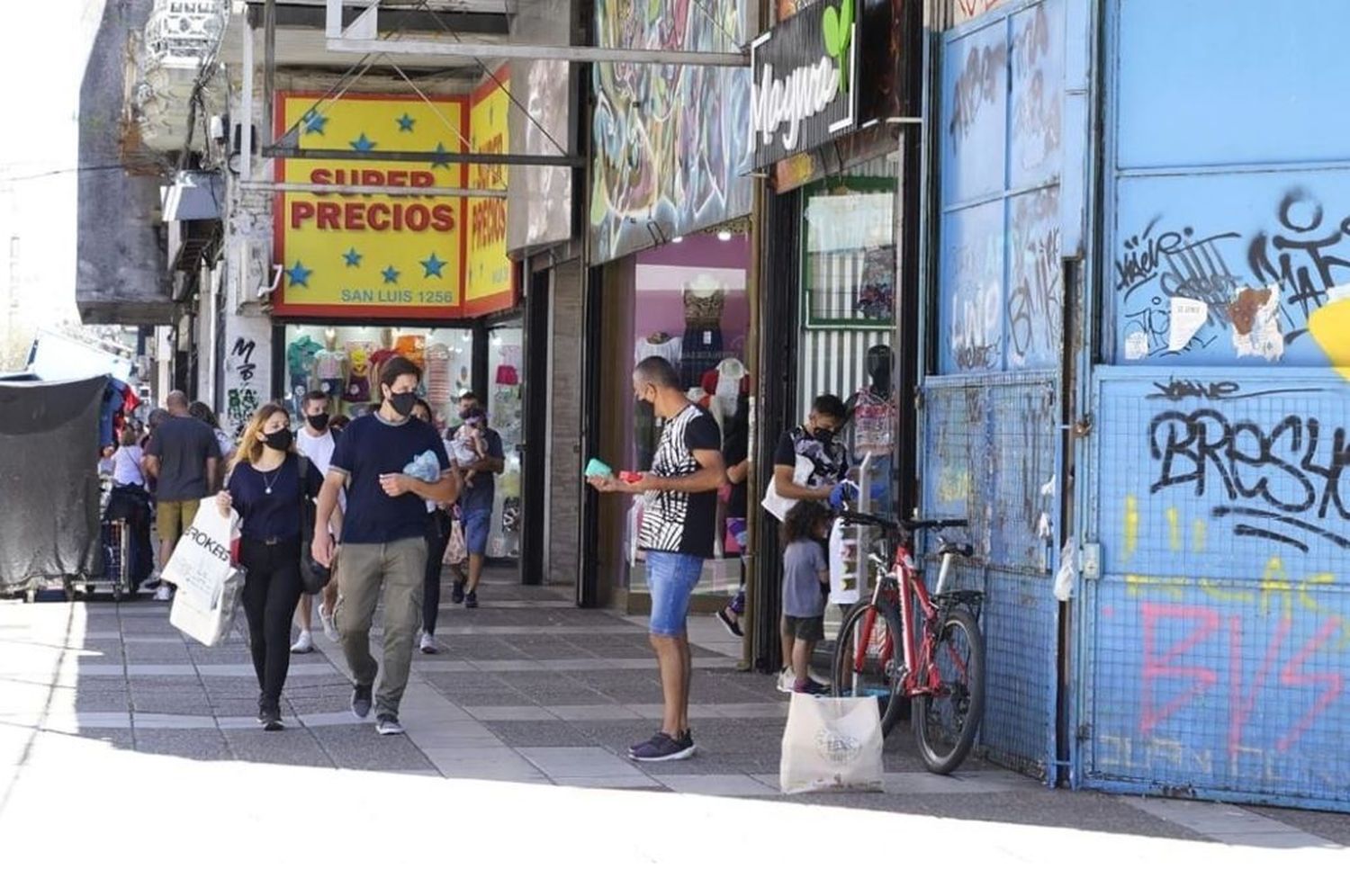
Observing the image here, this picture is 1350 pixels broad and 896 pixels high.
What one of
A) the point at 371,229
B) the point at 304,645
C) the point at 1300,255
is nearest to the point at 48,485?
the point at 304,645

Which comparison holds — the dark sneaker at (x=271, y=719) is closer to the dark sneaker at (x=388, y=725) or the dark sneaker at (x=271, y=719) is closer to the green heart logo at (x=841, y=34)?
the dark sneaker at (x=388, y=725)

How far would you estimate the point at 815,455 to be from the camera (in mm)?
13078

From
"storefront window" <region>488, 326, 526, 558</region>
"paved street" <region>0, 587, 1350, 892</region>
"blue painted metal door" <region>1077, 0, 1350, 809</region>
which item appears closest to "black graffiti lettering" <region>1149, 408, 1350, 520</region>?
"blue painted metal door" <region>1077, 0, 1350, 809</region>

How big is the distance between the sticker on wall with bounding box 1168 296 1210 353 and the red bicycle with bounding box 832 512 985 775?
1512mm

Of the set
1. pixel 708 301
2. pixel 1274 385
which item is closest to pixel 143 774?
pixel 1274 385

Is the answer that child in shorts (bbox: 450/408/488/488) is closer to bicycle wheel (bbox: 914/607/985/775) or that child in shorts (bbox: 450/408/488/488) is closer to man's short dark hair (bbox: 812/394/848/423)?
man's short dark hair (bbox: 812/394/848/423)

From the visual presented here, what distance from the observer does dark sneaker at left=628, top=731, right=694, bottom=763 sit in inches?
416

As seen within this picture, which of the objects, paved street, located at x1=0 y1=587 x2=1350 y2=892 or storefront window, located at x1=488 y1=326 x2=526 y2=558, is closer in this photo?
paved street, located at x1=0 y1=587 x2=1350 y2=892

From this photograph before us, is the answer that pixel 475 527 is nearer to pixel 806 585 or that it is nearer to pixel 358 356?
pixel 806 585

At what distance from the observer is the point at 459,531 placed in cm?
1730

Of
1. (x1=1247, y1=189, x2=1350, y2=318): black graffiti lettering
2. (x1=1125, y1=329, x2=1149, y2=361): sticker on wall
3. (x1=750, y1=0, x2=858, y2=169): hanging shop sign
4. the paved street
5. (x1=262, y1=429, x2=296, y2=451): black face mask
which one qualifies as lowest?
the paved street

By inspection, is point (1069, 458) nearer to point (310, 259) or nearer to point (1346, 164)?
point (1346, 164)

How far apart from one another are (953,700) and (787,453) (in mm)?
2893

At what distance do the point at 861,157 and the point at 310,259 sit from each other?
1473 centimetres
